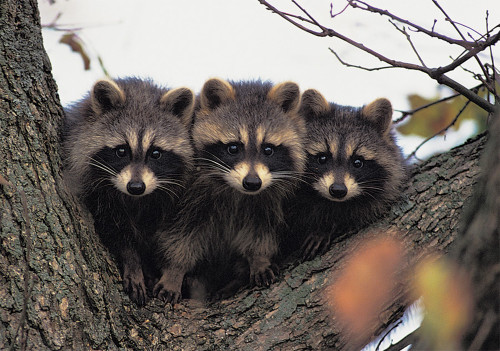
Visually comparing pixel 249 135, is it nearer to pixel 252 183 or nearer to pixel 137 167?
pixel 252 183

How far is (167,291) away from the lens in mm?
3129

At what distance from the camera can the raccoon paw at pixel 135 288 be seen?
2834mm

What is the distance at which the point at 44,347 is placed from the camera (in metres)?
2.21

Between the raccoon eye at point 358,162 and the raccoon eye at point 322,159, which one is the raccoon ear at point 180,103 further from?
the raccoon eye at point 358,162

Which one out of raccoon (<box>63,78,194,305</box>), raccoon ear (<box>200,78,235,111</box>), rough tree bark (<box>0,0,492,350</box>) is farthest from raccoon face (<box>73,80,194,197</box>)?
rough tree bark (<box>0,0,492,350</box>)

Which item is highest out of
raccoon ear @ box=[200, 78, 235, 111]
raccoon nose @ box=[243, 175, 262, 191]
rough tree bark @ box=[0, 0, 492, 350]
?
raccoon ear @ box=[200, 78, 235, 111]

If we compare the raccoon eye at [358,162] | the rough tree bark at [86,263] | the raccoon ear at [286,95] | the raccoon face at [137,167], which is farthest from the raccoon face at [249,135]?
the rough tree bark at [86,263]

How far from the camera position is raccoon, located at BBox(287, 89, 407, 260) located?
324 cm

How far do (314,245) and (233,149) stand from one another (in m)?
0.74

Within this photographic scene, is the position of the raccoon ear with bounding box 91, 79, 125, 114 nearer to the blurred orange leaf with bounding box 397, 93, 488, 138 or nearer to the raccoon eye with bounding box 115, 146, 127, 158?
the raccoon eye with bounding box 115, 146, 127, 158

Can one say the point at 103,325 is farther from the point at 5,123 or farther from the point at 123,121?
the point at 123,121

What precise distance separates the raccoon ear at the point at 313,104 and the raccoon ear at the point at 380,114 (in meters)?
0.27

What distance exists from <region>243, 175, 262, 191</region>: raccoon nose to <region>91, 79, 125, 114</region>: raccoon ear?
88 cm

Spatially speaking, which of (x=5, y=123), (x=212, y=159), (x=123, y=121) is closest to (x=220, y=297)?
(x=212, y=159)
